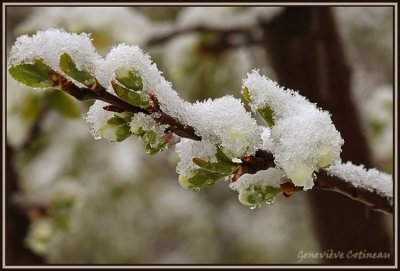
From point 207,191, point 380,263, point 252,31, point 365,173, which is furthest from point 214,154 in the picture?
point 207,191

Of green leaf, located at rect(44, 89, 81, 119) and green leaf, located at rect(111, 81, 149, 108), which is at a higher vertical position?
green leaf, located at rect(44, 89, 81, 119)

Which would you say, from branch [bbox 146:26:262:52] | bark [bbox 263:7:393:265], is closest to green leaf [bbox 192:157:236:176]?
bark [bbox 263:7:393:265]

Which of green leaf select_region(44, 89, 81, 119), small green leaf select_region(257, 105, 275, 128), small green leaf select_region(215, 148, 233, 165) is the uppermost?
green leaf select_region(44, 89, 81, 119)

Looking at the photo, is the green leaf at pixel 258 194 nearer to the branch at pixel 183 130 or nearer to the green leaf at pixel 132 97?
the branch at pixel 183 130

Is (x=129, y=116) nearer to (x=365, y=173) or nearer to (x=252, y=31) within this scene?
(x=365, y=173)

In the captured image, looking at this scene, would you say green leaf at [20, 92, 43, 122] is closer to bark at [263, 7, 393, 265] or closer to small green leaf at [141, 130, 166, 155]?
bark at [263, 7, 393, 265]

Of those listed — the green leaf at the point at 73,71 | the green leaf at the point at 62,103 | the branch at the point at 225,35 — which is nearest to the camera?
the green leaf at the point at 73,71

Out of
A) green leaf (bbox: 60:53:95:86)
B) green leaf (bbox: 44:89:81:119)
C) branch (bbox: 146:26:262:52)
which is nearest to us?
green leaf (bbox: 60:53:95:86)

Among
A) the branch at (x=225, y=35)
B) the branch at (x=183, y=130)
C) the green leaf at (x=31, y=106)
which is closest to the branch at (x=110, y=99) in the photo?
the branch at (x=183, y=130)
